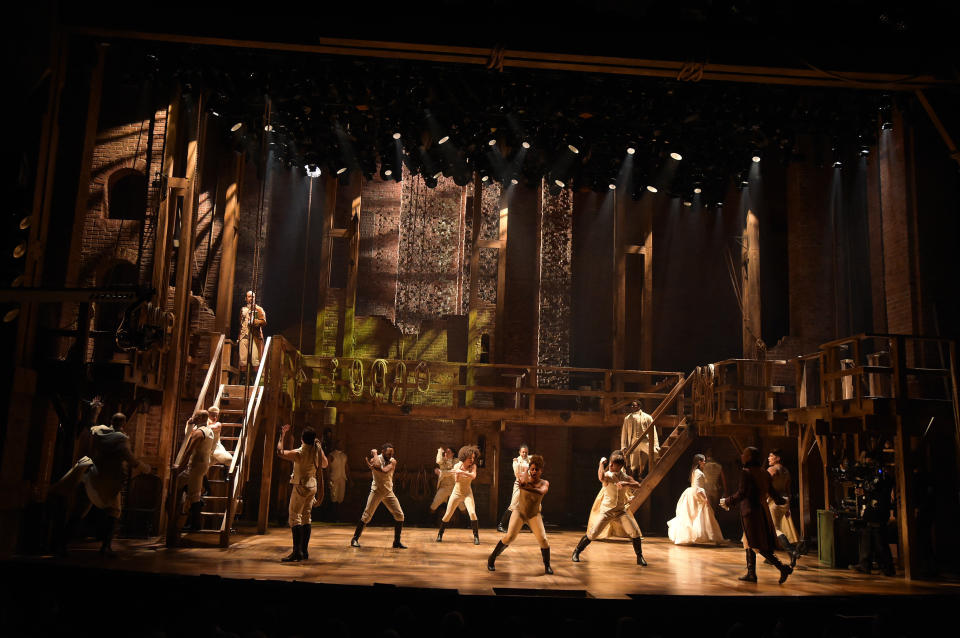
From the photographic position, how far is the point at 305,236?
1992 centimetres

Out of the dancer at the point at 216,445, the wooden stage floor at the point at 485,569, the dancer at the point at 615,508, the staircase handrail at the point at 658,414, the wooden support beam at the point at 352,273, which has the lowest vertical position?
the wooden stage floor at the point at 485,569

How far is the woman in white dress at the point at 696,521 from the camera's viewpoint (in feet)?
48.2

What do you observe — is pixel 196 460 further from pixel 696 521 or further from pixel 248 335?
pixel 696 521

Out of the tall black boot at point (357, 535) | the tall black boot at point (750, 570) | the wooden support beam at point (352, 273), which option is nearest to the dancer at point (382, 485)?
the tall black boot at point (357, 535)

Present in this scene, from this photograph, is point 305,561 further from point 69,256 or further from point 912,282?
point 912,282

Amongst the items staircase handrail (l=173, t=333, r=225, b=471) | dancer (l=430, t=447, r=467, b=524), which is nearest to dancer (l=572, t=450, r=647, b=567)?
dancer (l=430, t=447, r=467, b=524)

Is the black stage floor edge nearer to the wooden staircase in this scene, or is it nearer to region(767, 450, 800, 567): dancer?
region(767, 450, 800, 567): dancer

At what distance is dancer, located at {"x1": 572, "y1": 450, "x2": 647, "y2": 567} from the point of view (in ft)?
35.6

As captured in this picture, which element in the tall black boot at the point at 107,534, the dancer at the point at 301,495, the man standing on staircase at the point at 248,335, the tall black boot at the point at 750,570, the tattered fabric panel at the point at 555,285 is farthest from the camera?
the tattered fabric panel at the point at 555,285

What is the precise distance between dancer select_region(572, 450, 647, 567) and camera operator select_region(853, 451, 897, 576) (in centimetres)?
312

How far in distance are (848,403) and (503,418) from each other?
8.06 meters

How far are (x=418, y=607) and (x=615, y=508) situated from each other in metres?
5.32

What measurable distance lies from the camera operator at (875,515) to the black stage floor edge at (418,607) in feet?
13.0

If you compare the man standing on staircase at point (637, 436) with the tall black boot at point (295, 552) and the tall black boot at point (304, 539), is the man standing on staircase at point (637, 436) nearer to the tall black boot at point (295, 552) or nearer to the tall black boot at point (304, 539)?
the tall black boot at point (304, 539)
